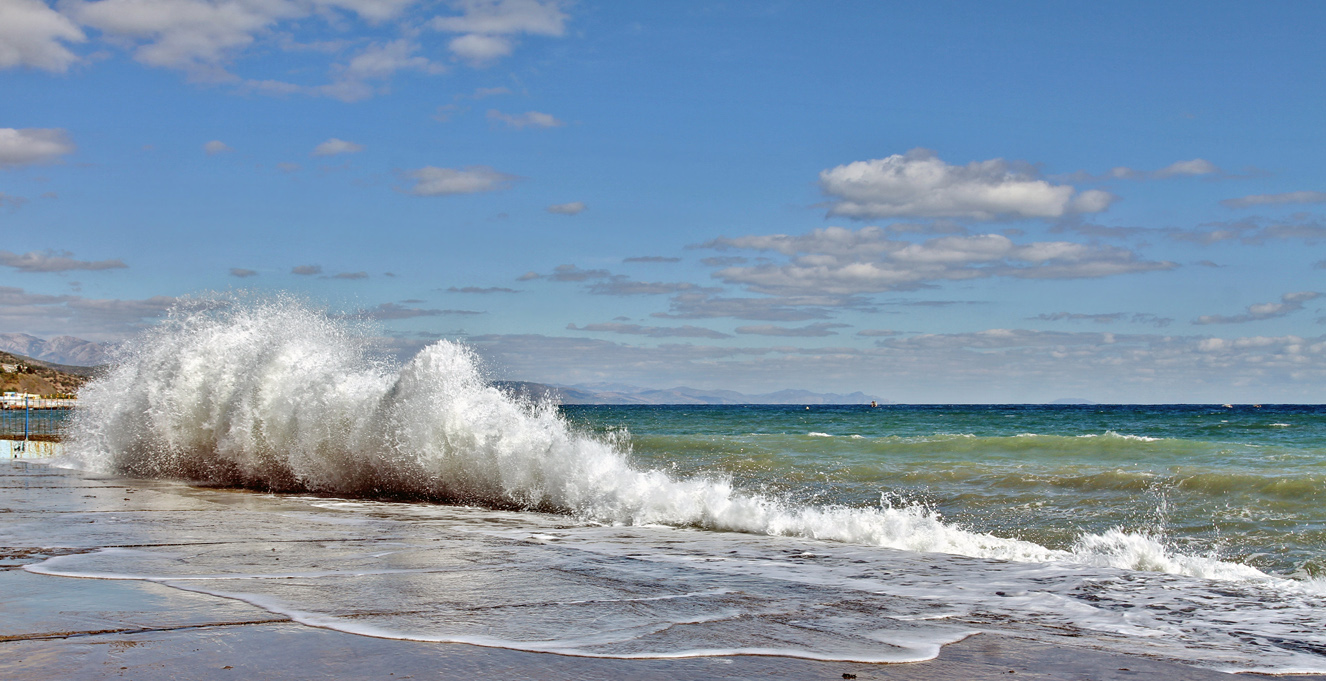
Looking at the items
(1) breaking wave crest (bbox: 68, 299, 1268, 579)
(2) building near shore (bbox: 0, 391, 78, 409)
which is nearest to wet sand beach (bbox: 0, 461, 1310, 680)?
(1) breaking wave crest (bbox: 68, 299, 1268, 579)

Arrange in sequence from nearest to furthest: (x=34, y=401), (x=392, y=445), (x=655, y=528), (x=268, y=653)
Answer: (x=268, y=653) < (x=655, y=528) < (x=392, y=445) < (x=34, y=401)

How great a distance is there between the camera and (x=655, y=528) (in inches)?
344

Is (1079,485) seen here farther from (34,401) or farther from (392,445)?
(34,401)

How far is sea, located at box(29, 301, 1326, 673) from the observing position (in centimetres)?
427

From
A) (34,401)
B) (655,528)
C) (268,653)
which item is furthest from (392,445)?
(34,401)

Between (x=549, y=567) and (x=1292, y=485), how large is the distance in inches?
392

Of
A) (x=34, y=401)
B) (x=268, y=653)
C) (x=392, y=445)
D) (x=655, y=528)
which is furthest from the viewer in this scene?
(x=34, y=401)

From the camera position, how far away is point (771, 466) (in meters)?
16.8

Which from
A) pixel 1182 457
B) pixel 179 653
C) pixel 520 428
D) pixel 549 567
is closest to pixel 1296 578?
pixel 549 567

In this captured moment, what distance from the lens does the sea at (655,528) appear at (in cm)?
427

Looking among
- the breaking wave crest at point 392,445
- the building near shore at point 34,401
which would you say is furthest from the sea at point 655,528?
the building near shore at point 34,401

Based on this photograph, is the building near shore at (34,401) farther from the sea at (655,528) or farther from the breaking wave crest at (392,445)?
the sea at (655,528)

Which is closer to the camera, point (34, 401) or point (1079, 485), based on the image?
point (1079, 485)

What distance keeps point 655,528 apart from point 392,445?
4804mm
